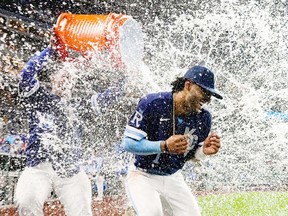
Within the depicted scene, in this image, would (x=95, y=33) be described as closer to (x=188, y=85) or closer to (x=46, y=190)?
(x=46, y=190)

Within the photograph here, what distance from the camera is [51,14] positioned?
50.5 ft

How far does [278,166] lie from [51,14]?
14.4 meters

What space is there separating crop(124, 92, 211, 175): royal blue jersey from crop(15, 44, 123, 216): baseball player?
2.70ft

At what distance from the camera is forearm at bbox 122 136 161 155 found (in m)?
3.38

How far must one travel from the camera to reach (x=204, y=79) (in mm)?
3572

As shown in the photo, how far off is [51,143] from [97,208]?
657 cm

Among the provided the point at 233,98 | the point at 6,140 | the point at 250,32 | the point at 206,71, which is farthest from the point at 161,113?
the point at 250,32

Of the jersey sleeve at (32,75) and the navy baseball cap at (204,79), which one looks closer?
the navy baseball cap at (204,79)

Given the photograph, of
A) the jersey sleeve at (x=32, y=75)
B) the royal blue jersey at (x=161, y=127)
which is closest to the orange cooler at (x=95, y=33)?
the jersey sleeve at (x=32, y=75)

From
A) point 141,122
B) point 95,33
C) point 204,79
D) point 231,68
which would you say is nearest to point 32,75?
point 141,122

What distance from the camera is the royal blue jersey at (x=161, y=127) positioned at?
3.58 m

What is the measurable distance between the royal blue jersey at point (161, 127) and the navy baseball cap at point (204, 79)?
264 millimetres

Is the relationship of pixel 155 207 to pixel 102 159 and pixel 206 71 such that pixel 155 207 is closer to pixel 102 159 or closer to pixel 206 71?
pixel 206 71

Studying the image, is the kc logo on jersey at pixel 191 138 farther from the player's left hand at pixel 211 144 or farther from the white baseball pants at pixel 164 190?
the white baseball pants at pixel 164 190
